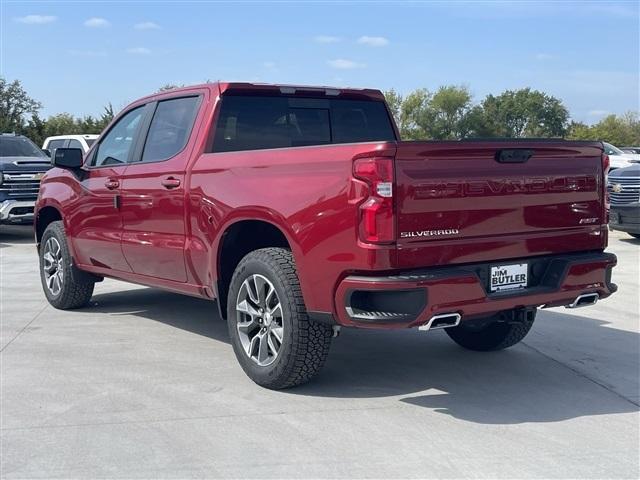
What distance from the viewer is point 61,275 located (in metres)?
8.00

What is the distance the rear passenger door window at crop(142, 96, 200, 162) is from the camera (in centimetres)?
624

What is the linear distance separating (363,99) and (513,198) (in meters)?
2.28

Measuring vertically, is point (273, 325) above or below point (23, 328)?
above

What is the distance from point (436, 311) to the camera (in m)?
4.54

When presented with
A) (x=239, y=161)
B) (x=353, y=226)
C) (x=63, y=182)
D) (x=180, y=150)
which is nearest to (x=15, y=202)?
(x=63, y=182)

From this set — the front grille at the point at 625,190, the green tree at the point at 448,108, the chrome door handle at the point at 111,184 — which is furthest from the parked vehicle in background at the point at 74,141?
the green tree at the point at 448,108

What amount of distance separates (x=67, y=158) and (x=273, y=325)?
3.21 metres

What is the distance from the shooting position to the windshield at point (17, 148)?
15914 millimetres

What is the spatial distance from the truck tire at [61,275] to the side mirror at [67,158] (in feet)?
2.62

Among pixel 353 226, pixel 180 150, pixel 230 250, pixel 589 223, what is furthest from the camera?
pixel 180 150

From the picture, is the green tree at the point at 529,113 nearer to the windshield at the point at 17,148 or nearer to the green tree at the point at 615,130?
the green tree at the point at 615,130

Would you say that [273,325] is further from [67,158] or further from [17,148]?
[17,148]

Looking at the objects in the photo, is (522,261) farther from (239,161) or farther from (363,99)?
(363,99)

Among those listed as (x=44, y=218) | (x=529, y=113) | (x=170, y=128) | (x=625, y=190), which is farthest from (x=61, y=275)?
→ (x=529, y=113)
